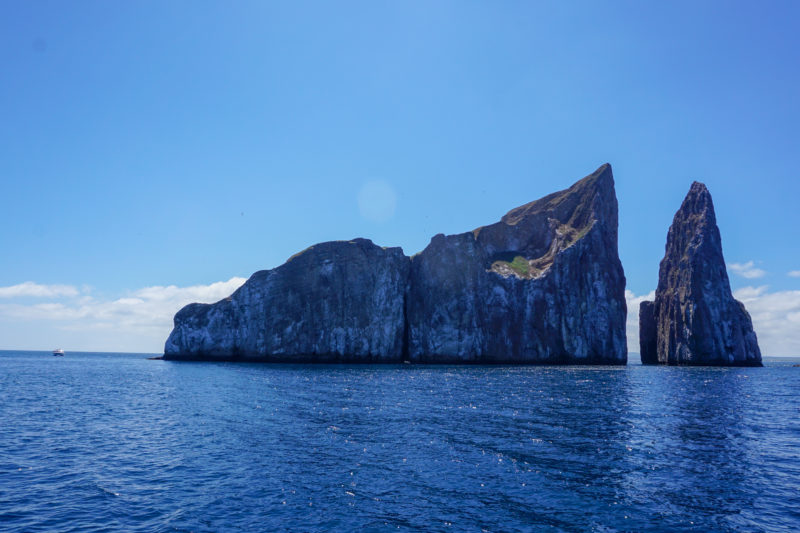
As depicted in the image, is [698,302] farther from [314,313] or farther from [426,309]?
[314,313]

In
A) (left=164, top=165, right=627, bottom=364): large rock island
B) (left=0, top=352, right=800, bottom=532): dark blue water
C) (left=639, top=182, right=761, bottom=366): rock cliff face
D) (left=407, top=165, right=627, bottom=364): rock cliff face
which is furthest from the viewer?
(left=164, top=165, right=627, bottom=364): large rock island

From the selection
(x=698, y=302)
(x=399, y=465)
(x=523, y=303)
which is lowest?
(x=399, y=465)

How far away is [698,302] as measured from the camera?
128 metres

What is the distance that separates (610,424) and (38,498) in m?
37.5

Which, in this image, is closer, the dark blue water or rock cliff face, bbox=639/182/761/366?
the dark blue water

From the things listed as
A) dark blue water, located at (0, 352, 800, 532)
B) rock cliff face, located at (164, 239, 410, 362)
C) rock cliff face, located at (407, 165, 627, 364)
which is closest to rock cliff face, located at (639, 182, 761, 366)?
rock cliff face, located at (407, 165, 627, 364)

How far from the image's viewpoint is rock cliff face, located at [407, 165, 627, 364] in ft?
419

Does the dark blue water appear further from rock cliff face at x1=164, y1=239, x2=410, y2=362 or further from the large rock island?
rock cliff face at x1=164, y1=239, x2=410, y2=362

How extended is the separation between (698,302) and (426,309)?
76.9 m

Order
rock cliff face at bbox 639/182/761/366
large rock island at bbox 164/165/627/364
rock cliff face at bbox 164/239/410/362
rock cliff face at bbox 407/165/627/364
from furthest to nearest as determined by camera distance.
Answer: rock cliff face at bbox 164/239/410/362
large rock island at bbox 164/165/627/364
rock cliff face at bbox 407/165/627/364
rock cliff face at bbox 639/182/761/366

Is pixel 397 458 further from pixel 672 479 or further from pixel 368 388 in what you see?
pixel 368 388

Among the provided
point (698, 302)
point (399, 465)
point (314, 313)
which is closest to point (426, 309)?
point (314, 313)

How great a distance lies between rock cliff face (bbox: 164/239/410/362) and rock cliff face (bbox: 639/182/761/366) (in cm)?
8123

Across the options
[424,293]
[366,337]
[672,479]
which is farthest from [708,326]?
[672,479]
